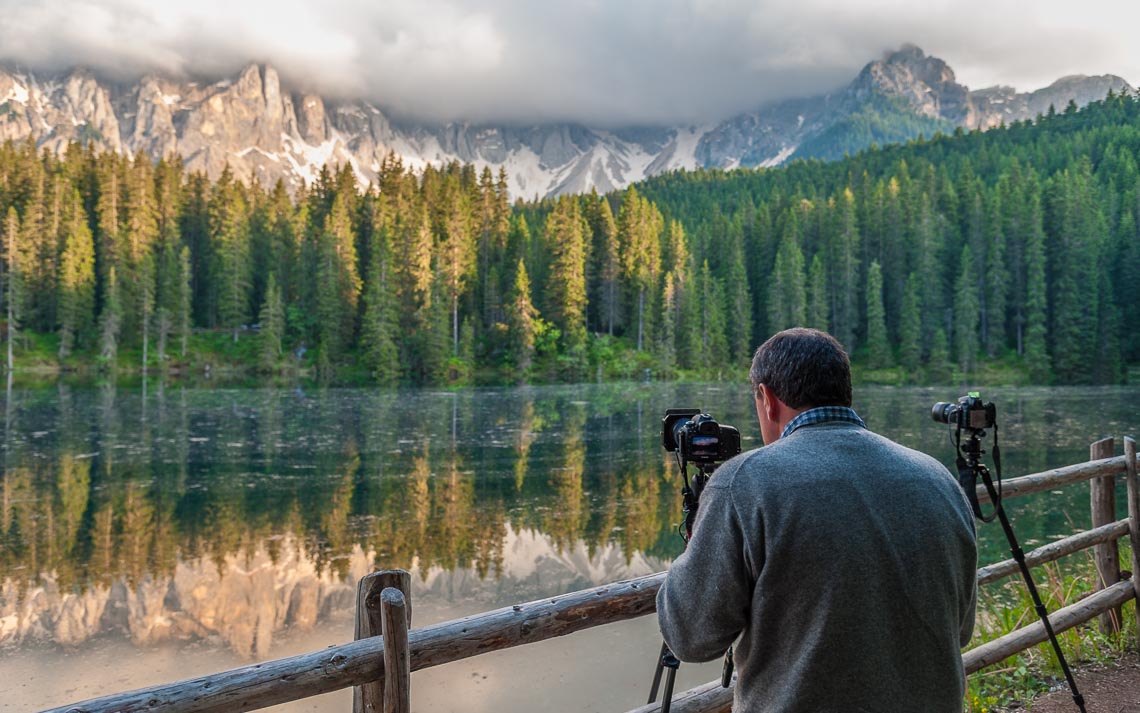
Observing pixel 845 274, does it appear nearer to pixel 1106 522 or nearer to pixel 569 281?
pixel 569 281

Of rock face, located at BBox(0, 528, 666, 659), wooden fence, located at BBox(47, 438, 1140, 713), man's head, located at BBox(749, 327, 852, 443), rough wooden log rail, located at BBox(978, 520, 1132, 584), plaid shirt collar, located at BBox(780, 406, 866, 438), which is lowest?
rock face, located at BBox(0, 528, 666, 659)

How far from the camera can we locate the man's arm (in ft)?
7.30

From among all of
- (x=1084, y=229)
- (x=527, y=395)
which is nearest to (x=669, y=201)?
(x=1084, y=229)

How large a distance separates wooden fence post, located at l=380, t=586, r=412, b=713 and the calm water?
482cm

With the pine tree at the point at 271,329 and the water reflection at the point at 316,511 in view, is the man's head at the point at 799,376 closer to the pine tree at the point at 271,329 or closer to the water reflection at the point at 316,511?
the water reflection at the point at 316,511

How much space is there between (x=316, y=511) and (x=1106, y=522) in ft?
42.6

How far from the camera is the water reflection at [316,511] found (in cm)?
1064

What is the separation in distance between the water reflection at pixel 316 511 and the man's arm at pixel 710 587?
8131 millimetres

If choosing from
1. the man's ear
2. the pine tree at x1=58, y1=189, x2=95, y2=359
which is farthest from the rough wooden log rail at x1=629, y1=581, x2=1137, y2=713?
the pine tree at x1=58, y1=189, x2=95, y2=359

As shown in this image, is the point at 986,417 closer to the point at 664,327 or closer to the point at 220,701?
the point at 220,701

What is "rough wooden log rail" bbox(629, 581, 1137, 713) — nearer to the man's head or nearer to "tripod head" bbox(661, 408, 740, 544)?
"tripod head" bbox(661, 408, 740, 544)

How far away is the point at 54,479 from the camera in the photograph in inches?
699

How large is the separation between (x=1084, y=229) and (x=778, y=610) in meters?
83.3

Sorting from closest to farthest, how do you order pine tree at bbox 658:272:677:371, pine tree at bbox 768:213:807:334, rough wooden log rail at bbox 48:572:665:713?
rough wooden log rail at bbox 48:572:665:713 → pine tree at bbox 658:272:677:371 → pine tree at bbox 768:213:807:334
